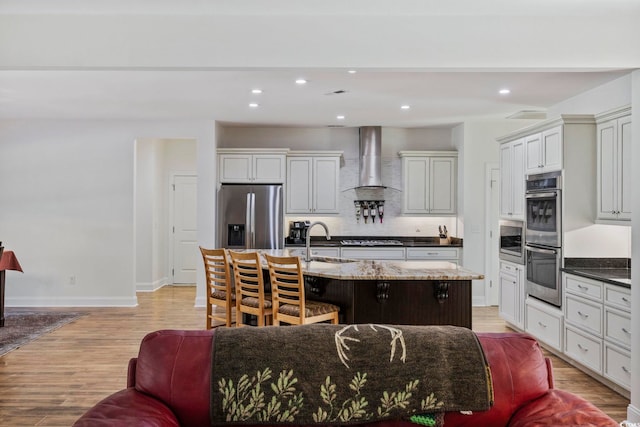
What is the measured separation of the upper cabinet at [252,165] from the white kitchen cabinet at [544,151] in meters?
3.40

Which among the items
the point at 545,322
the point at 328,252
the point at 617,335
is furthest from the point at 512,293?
the point at 328,252

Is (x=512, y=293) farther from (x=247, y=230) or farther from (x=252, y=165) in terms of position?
(x=252, y=165)

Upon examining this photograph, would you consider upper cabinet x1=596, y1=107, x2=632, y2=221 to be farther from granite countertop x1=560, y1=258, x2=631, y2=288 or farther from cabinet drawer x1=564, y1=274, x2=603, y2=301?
cabinet drawer x1=564, y1=274, x2=603, y2=301

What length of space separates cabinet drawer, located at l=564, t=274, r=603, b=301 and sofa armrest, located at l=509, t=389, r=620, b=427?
2455 mm

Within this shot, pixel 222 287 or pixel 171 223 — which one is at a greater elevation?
pixel 171 223

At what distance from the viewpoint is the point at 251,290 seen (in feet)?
15.2

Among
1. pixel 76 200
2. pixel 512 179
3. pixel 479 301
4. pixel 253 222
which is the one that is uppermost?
pixel 512 179

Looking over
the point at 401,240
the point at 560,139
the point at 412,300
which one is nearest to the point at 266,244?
the point at 401,240

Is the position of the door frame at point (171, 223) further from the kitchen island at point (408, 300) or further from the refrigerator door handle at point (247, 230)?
the kitchen island at point (408, 300)

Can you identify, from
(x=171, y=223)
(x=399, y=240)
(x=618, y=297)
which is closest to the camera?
(x=618, y=297)

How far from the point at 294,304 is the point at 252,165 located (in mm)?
3765

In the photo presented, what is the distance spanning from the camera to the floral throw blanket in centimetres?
188

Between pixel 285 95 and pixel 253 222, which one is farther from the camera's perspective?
pixel 253 222

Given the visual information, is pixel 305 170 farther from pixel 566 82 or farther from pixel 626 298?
pixel 626 298
